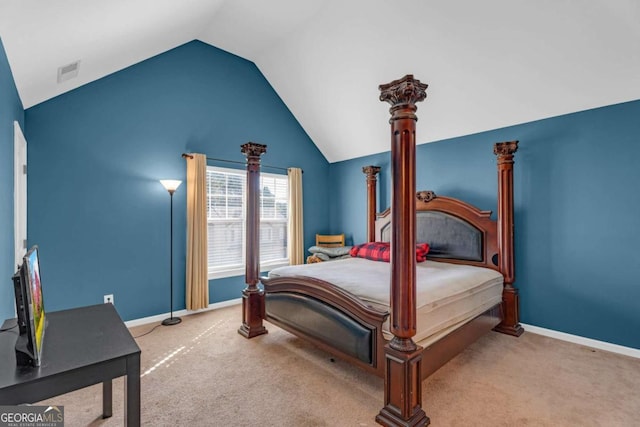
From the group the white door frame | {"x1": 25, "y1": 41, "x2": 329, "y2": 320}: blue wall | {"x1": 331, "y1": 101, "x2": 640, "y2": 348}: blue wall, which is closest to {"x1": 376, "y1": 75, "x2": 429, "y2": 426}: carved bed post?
{"x1": 331, "y1": 101, "x2": 640, "y2": 348}: blue wall

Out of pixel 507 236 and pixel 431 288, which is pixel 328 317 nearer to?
pixel 431 288

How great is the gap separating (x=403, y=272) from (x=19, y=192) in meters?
3.36

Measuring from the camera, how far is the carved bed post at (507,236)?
10.9 ft

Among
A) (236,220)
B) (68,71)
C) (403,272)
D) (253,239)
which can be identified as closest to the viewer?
(403,272)

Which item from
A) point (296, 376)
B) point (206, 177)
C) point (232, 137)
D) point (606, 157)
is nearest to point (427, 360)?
point (296, 376)

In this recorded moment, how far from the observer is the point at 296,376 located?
2.39 meters

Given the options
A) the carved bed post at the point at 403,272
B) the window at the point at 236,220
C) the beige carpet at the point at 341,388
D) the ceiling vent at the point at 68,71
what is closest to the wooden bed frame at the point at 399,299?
the carved bed post at the point at 403,272

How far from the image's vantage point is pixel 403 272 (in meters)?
1.82

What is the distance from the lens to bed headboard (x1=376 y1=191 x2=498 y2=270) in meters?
3.57

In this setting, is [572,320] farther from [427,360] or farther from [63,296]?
[63,296]

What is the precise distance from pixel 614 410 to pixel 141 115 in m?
5.04

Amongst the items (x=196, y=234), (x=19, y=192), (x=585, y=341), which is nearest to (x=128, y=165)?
(x=19, y=192)

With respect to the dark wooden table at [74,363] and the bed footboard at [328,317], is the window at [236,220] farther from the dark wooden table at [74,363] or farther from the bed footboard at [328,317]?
the dark wooden table at [74,363]

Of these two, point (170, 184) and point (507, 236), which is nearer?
point (507, 236)
